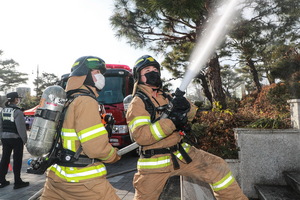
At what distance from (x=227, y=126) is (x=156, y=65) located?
2.69 m

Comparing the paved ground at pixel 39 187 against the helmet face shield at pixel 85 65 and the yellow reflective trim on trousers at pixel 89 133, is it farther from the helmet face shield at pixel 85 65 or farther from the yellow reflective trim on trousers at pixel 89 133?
the helmet face shield at pixel 85 65

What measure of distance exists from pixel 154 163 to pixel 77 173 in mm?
812

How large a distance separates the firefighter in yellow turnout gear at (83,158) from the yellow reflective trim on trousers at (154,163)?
0.45m

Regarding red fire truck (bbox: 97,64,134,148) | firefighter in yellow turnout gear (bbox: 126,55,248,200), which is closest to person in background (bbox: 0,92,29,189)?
red fire truck (bbox: 97,64,134,148)

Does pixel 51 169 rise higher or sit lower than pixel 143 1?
lower

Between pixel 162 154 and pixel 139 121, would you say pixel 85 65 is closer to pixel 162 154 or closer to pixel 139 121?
pixel 139 121

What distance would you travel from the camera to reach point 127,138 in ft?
21.6

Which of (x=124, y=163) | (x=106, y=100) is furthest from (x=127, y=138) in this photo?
(x=106, y=100)

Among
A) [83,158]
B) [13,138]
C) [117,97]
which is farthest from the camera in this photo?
[117,97]

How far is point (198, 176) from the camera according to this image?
2424 mm

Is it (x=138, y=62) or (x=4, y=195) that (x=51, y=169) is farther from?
(x=4, y=195)

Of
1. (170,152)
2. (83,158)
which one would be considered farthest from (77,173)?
(170,152)

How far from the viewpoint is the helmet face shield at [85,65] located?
6.80 feet

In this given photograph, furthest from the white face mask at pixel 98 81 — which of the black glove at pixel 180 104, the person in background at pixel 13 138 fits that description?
the person in background at pixel 13 138
